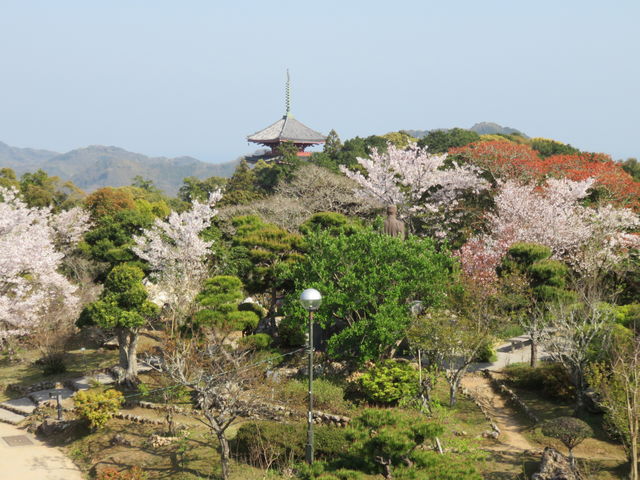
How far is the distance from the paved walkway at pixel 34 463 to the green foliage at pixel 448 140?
46.1 m

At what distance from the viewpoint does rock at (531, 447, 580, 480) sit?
13641 mm

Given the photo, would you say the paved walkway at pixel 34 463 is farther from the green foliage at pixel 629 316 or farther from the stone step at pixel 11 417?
the green foliage at pixel 629 316

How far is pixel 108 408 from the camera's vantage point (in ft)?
63.4

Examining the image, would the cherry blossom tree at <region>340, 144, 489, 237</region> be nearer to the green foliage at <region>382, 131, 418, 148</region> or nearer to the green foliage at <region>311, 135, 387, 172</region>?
the green foliage at <region>311, 135, 387, 172</region>

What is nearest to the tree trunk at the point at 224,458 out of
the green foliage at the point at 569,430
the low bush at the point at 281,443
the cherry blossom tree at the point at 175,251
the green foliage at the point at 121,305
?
the low bush at the point at 281,443

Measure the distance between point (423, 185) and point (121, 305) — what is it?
2117 cm

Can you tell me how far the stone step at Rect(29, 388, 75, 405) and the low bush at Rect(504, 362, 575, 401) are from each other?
55.6 ft

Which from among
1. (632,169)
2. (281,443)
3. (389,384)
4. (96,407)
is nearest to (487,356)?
(389,384)

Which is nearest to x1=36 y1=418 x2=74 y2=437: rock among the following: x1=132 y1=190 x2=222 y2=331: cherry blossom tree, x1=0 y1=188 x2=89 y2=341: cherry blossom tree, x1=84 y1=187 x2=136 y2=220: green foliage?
x1=0 y1=188 x2=89 y2=341: cherry blossom tree

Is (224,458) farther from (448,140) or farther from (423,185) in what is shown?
(448,140)

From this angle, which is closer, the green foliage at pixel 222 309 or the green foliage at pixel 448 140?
the green foliage at pixel 222 309

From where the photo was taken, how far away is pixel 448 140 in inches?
2295

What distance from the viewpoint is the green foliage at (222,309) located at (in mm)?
20875

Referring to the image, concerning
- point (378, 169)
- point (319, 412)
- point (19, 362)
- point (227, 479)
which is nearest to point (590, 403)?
point (319, 412)
